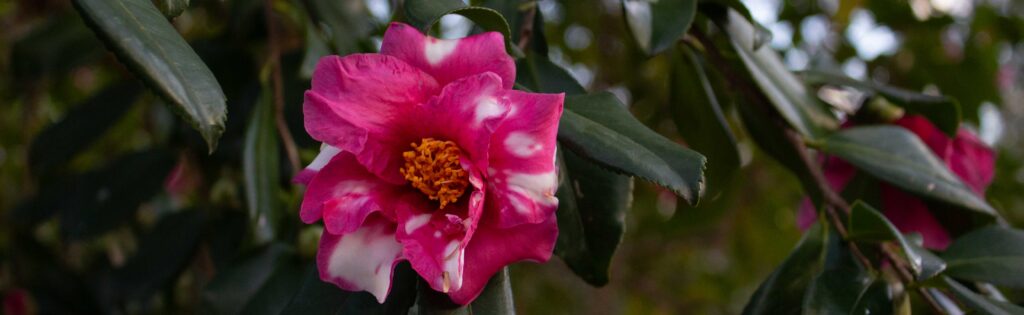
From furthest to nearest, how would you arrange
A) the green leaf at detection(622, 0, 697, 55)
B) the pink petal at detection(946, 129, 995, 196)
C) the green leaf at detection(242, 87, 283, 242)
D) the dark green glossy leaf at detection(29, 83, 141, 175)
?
the dark green glossy leaf at detection(29, 83, 141, 175) < the pink petal at detection(946, 129, 995, 196) < the green leaf at detection(242, 87, 283, 242) < the green leaf at detection(622, 0, 697, 55)

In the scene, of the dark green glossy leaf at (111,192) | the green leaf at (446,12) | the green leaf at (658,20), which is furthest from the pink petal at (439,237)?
the dark green glossy leaf at (111,192)

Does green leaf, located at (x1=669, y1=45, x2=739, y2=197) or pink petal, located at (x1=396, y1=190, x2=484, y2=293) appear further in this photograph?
green leaf, located at (x1=669, y1=45, x2=739, y2=197)

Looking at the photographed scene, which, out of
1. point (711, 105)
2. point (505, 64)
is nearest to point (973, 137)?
point (711, 105)

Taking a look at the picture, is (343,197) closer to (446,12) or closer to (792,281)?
(446,12)

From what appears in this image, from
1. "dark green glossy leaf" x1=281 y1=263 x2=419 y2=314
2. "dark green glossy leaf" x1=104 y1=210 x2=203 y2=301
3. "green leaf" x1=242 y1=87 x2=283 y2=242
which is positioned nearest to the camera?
"dark green glossy leaf" x1=281 y1=263 x2=419 y2=314

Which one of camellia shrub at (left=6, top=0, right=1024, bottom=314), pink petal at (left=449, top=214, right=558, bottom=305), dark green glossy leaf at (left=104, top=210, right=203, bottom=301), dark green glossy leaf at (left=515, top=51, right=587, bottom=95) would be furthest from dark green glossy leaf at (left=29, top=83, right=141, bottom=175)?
pink petal at (left=449, top=214, right=558, bottom=305)

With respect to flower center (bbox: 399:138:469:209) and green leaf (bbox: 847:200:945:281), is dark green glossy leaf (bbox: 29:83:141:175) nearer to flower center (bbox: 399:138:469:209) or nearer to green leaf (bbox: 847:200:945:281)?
flower center (bbox: 399:138:469:209)

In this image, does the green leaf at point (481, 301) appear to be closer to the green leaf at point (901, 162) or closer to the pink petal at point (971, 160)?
the green leaf at point (901, 162)
